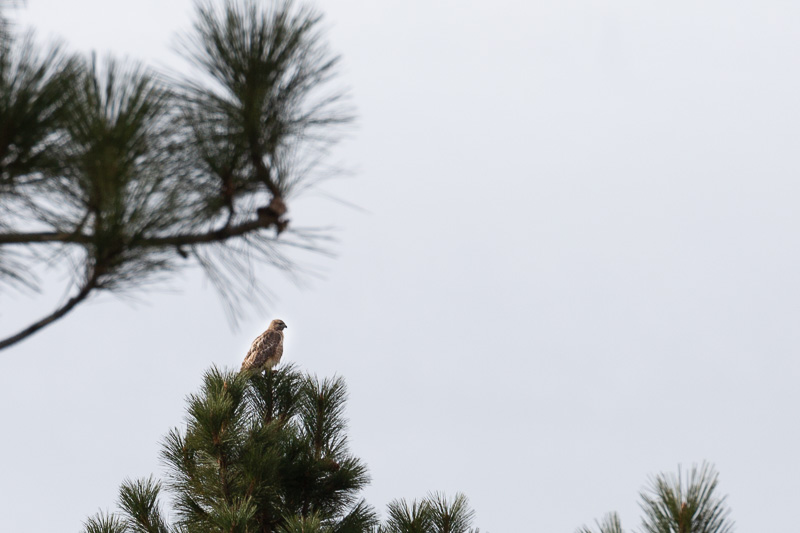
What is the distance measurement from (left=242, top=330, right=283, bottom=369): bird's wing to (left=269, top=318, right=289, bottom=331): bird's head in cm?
24

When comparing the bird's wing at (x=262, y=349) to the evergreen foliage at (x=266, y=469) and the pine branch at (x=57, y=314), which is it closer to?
the evergreen foliage at (x=266, y=469)

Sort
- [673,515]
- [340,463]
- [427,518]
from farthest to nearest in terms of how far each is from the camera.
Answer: [340,463] < [427,518] < [673,515]

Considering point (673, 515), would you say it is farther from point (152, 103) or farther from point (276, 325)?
point (276, 325)

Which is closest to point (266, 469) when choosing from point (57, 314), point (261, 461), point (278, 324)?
point (261, 461)

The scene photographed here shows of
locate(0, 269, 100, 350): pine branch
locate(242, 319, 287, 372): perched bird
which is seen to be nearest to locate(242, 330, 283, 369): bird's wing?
locate(242, 319, 287, 372): perched bird

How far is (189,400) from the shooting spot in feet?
24.9

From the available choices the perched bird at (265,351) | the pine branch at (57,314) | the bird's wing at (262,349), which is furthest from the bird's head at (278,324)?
the pine branch at (57,314)

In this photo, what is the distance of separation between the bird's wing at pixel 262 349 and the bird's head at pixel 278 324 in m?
0.24

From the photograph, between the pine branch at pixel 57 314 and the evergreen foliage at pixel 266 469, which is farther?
the evergreen foliage at pixel 266 469

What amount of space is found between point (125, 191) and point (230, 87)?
536mm

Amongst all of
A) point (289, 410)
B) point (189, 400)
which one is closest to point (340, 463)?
point (289, 410)

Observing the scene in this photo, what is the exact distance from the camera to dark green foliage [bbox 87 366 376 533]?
7.32 meters

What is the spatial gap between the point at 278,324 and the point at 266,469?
2707mm

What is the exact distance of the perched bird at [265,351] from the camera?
8797mm
